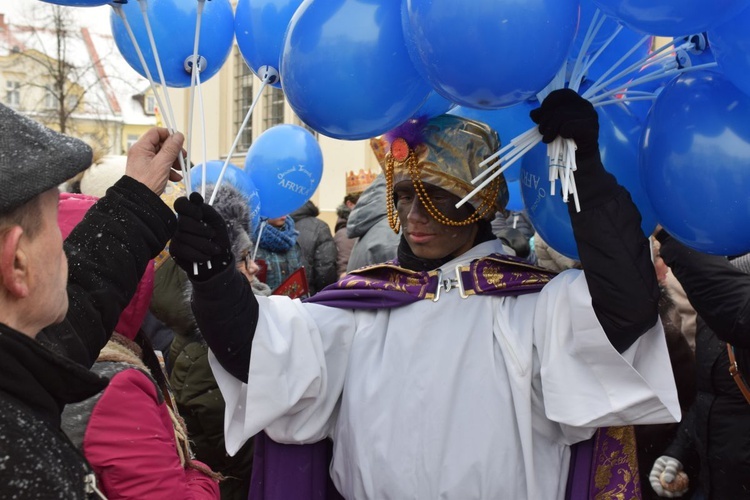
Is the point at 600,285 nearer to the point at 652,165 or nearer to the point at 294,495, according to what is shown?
the point at 652,165

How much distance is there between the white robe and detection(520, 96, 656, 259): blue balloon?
0.13 meters

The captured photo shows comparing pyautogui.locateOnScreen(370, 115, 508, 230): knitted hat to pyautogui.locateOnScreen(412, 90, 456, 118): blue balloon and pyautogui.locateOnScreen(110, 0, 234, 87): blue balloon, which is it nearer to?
pyautogui.locateOnScreen(412, 90, 456, 118): blue balloon

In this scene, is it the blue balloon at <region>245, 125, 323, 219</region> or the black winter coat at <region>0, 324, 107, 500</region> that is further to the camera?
the blue balloon at <region>245, 125, 323, 219</region>

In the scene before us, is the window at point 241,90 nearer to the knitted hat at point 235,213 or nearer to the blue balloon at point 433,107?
the knitted hat at point 235,213

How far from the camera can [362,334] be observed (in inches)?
84.4

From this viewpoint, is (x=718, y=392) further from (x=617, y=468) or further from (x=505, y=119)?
(x=505, y=119)

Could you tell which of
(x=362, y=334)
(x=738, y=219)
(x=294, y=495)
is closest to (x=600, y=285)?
(x=738, y=219)

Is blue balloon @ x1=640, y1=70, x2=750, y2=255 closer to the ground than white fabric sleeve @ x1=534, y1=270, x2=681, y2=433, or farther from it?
farther from it

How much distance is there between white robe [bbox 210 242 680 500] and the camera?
1851 mm

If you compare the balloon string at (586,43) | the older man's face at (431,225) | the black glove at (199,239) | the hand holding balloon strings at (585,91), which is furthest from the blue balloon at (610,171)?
the black glove at (199,239)

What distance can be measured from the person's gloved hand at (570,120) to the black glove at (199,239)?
2.59ft

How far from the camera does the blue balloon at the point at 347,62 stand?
1.70 metres

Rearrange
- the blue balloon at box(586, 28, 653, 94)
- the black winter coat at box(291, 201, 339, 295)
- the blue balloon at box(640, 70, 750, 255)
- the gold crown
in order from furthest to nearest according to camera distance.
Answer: the gold crown, the black winter coat at box(291, 201, 339, 295), the blue balloon at box(586, 28, 653, 94), the blue balloon at box(640, 70, 750, 255)

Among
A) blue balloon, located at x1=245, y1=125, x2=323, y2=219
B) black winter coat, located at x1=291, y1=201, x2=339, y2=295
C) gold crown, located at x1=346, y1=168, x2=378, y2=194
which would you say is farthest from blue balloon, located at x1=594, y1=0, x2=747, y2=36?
gold crown, located at x1=346, y1=168, x2=378, y2=194
